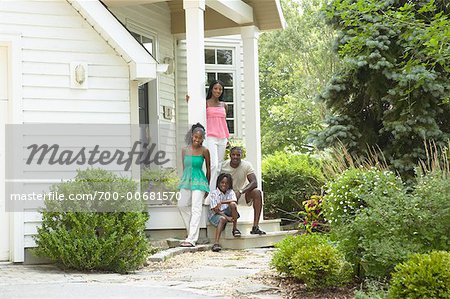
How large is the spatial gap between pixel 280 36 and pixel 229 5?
18.9 m

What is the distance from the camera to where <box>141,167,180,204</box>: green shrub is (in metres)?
12.0

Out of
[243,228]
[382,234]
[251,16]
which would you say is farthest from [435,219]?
[251,16]

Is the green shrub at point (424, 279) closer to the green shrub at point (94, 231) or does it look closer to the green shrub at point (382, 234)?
the green shrub at point (382, 234)

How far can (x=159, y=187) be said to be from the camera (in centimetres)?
1211

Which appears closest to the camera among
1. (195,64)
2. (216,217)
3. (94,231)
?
(94,231)

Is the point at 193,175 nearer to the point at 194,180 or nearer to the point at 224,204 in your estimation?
the point at 194,180

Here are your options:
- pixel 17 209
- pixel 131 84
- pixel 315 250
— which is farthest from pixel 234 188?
pixel 315 250

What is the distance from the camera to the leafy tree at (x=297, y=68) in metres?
30.9

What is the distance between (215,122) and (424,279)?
6388mm

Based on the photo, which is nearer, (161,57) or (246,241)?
(246,241)

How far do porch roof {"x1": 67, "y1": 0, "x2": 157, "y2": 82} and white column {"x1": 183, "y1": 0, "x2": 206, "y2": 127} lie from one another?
103 centimetres

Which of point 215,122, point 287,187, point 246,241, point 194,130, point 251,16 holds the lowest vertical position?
point 246,241

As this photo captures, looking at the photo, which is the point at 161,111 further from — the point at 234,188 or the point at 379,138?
the point at 379,138

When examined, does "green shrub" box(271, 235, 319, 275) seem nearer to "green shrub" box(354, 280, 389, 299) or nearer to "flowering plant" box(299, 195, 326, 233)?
"green shrub" box(354, 280, 389, 299)
